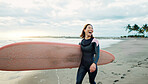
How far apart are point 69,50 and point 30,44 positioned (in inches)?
35.2

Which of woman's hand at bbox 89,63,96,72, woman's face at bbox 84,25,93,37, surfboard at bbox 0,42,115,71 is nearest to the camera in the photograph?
woman's hand at bbox 89,63,96,72

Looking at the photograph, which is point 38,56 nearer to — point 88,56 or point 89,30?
point 88,56

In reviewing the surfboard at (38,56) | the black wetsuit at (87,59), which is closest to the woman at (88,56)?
the black wetsuit at (87,59)

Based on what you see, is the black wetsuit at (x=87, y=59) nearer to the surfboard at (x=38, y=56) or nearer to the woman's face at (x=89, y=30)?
the woman's face at (x=89, y=30)

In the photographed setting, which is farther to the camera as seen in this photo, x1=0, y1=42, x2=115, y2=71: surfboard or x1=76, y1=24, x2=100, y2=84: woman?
x1=0, y1=42, x2=115, y2=71: surfboard

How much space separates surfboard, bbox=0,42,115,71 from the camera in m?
2.05

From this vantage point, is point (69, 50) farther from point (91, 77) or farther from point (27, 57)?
point (27, 57)

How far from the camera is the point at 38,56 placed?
2178mm

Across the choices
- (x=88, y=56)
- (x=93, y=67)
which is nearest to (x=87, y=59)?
(x=88, y=56)

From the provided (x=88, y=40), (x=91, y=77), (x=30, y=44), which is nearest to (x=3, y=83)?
(x=30, y=44)

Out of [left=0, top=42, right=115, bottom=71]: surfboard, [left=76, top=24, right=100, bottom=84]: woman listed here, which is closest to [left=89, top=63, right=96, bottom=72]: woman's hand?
[left=76, top=24, right=100, bottom=84]: woman

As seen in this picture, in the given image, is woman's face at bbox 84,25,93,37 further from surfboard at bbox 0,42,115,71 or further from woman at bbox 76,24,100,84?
surfboard at bbox 0,42,115,71

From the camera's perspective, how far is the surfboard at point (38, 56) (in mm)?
2049

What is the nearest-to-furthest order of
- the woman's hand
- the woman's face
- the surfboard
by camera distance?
1. the woman's hand
2. the woman's face
3. the surfboard
